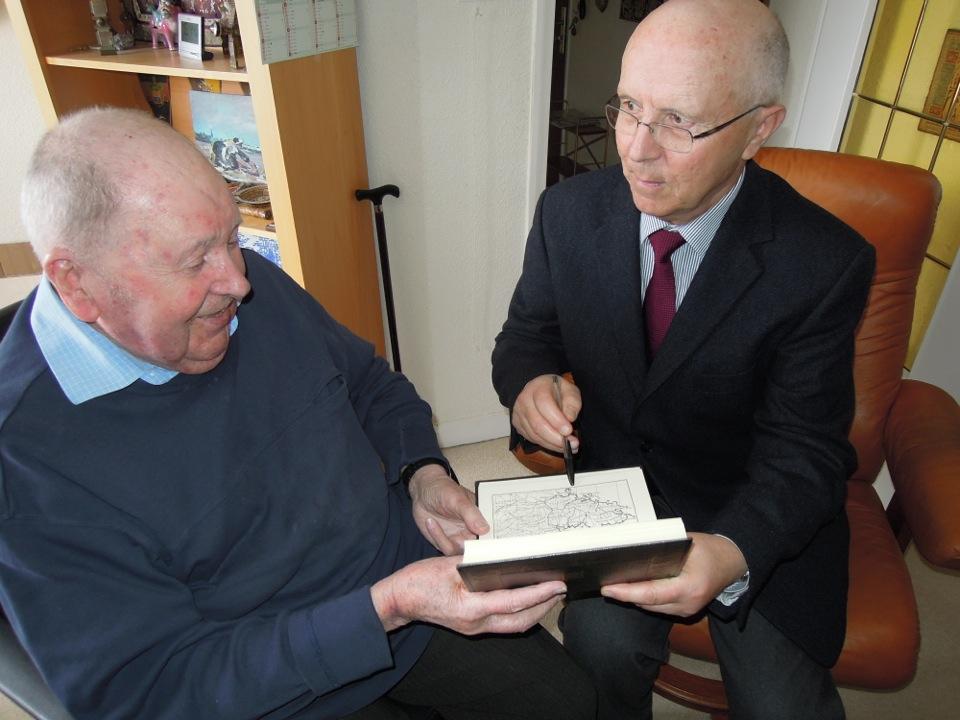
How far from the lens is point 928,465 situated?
48.8 inches

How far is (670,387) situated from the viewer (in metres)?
1.16

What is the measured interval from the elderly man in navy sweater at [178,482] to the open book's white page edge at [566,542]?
13cm

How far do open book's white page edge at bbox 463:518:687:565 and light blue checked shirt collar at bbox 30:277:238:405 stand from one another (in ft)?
1.62

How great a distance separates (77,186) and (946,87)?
2164 mm

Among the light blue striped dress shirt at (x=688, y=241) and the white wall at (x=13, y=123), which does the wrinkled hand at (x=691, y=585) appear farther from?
the white wall at (x=13, y=123)

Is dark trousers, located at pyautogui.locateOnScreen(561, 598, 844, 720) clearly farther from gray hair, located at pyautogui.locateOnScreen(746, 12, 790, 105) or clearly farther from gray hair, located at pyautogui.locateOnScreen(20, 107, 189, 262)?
gray hair, located at pyautogui.locateOnScreen(20, 107, 189, 262)

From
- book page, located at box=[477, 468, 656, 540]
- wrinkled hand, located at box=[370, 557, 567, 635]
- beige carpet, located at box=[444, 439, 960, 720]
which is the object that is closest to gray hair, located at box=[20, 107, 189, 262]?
wrinkled hand, located at box=[370, 557, 567, 635]

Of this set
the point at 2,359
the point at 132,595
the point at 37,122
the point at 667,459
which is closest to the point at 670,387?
the point at 667,459

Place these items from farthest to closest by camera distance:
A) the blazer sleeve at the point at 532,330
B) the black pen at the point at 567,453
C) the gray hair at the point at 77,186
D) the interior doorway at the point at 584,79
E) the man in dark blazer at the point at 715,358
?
the interior doorway at the point at 584,79, the blazer sleeve at the point at 532,330, the black pen at the point at 567,453, the man in dark blazer at the point at 715,358, the gray hair at the point at 77,186

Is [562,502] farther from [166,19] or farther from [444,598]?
[166,19]

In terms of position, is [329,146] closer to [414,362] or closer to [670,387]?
[414,362]

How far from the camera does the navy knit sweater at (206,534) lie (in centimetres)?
74

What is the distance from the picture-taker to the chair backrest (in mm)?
1326

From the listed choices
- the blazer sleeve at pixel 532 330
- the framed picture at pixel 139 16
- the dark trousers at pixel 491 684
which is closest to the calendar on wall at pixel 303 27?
the framed picture at pixel 139 16
